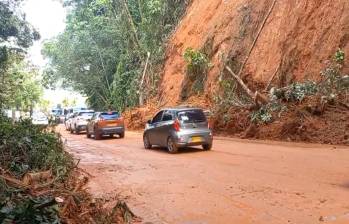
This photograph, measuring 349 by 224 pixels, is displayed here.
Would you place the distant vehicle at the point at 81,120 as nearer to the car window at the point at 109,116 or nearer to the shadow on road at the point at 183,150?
the car window at the point at 109,116

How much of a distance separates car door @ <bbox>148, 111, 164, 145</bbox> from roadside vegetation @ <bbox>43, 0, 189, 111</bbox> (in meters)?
18.4

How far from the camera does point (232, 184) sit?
1012 cm

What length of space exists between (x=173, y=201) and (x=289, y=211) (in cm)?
227

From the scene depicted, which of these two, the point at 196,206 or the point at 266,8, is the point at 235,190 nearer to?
the point at 196,206

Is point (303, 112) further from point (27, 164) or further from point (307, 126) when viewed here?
point (27, 164)

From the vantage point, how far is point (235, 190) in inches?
373

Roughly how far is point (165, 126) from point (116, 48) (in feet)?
90.4

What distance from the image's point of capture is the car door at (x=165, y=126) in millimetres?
17203

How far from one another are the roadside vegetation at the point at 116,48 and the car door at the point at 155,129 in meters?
18.4

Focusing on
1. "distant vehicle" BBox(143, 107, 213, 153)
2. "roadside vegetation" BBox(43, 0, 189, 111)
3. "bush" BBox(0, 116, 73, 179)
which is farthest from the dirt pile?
"bush" BBox(0, 116, 73, 179)

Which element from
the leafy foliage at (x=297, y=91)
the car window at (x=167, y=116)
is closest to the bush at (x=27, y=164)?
the car window at (x=167, y=116)

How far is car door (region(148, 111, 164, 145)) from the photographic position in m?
18.3

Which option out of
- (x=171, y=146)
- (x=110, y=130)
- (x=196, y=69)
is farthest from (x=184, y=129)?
(x=196, y=69)

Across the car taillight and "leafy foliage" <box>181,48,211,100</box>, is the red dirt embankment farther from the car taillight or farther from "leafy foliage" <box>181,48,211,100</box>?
the car taillight
